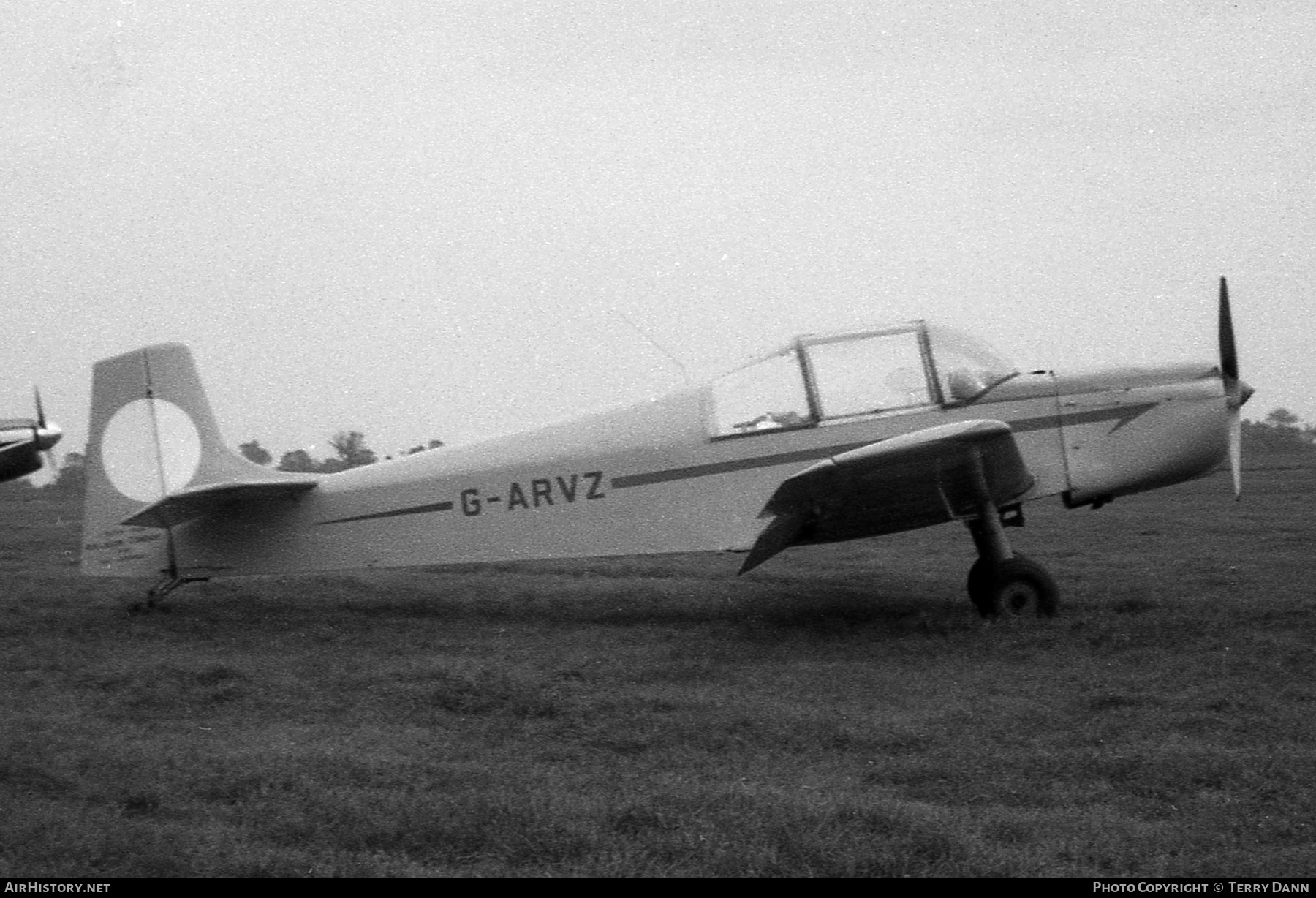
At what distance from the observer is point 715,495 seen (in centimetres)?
894

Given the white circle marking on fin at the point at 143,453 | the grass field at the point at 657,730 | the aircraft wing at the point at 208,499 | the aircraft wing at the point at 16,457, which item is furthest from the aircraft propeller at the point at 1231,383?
the aircraft wing at the point at 16,457

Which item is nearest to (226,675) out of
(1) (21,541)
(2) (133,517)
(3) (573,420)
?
(2) (133,517)

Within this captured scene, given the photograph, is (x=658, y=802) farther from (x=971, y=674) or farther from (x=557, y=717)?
(x=971, y=674)

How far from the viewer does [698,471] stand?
8.96 meters

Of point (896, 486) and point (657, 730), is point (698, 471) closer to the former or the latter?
point (896, 486)

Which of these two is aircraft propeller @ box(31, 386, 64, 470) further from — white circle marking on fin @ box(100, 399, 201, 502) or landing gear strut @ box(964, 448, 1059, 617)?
landing gear strut @ box(964, 448, 1059, 617)

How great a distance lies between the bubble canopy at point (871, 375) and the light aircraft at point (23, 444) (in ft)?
17.3

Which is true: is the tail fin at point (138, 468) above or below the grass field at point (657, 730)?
above

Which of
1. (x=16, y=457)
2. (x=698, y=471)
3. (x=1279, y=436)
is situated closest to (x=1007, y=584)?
(x=698, y=471)

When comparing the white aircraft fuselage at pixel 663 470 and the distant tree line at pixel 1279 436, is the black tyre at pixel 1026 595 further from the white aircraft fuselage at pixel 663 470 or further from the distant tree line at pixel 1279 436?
the distant tree line at pixel 1279 436

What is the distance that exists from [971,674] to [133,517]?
5821 mm

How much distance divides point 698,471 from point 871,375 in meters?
1.38

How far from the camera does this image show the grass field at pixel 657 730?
3889mm
